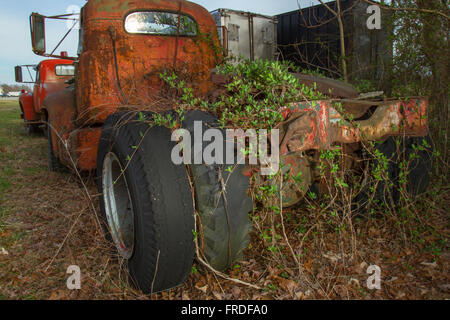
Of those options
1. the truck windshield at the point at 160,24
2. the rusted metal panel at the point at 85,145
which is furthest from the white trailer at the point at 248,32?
the rusted metal panel at the point at 85,145

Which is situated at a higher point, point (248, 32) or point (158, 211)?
point (248, 32)

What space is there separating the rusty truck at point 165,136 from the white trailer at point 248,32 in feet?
19.5

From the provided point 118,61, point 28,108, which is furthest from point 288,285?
point 28,108

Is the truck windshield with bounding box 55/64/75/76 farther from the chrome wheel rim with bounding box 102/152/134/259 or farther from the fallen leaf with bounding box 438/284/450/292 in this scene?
the fallen leaf with bounding box 438/284/450/292

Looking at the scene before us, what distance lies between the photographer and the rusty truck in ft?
6.71

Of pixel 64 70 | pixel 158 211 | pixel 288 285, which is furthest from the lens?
pixel 64 70

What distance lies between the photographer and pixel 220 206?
2035mm

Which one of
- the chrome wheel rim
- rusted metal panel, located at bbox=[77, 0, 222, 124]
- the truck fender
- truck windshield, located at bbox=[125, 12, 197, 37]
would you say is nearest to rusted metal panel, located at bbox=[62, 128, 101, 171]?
rusted metal panel, located at bbox=[77, 0, 222, 124]

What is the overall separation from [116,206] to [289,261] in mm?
1581

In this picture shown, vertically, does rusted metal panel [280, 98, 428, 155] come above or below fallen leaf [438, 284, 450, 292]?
above

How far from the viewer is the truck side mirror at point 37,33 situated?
4008mm

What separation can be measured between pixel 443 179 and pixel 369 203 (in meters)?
1.81

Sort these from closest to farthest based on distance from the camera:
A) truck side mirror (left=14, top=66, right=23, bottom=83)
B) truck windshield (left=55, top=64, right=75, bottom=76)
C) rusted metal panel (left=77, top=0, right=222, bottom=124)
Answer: rusted metal panel (left=77, top=0, right=222, bottom=124) → truck side mirror (left=14, top=66, right=23, bottom=83) → truck windshield (left=55, top=64, right=75, bottom=76)

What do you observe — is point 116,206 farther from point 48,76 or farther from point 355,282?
point 48,76
